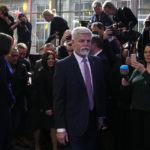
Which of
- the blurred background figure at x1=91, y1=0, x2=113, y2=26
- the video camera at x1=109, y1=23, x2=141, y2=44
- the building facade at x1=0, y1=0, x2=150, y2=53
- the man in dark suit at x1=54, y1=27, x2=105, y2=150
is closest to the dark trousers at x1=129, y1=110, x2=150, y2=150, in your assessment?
the man in dark suit at x1=54, y1=27, x2=105, y2=150

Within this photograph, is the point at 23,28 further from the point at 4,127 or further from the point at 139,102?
the point at 139,102

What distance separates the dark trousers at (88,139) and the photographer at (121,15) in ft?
10.5

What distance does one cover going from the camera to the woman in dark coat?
18.7ft

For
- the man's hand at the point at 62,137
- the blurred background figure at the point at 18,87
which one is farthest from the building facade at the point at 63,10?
the man's hand at the point at 62,137

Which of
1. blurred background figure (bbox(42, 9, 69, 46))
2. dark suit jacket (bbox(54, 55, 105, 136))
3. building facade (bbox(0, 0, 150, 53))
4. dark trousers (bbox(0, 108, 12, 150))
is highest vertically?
building facade (bbox(0, 0, 150, 53))

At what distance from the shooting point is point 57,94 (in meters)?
3.88

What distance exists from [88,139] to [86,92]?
21.8 inches

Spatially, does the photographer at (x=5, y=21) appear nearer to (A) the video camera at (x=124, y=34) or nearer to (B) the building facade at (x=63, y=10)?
(B) the building facade at (x=63, y=10)

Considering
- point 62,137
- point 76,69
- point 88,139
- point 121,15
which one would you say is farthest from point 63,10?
point 62,137

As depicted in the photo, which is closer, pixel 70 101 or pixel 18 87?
pixel 70 101

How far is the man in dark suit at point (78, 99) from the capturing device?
388 centimetres

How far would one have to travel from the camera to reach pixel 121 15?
703 cm

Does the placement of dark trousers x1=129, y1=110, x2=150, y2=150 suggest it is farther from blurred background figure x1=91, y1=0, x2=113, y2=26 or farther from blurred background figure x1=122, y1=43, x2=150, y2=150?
blurred background figure x1=91, y1=0, x2=113, y2=26

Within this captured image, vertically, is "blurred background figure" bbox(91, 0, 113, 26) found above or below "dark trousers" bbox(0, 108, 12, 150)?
above
